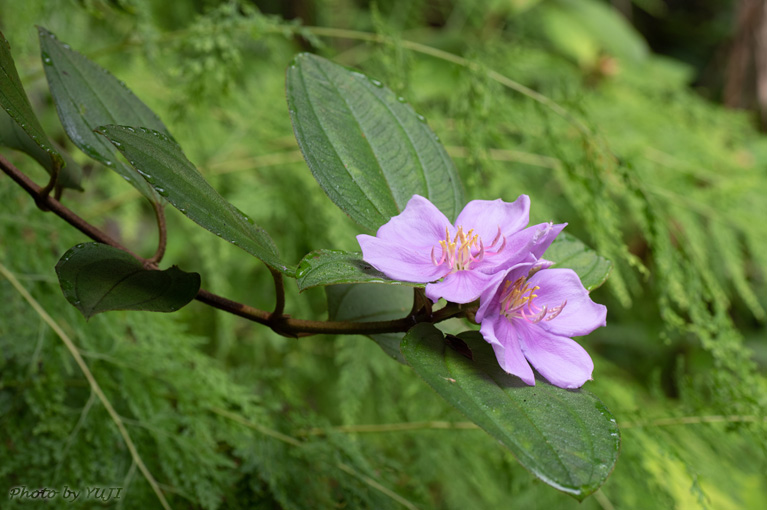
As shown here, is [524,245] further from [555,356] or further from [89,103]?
[89,103]

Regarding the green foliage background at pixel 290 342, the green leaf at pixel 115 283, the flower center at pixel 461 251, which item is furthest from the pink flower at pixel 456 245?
the green foliage background at pixel 290 342

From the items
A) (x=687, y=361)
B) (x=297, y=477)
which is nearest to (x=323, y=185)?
(x=297, y=477)

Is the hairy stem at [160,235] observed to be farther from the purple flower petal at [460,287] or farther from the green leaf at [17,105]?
the purple flower petal at [460,287]

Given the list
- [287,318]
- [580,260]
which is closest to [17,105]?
[287,318]

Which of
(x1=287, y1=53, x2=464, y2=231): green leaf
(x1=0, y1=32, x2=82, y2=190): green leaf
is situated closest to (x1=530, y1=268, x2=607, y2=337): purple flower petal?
(x1=287, y1=53, x2=464, y2=231): green leaf

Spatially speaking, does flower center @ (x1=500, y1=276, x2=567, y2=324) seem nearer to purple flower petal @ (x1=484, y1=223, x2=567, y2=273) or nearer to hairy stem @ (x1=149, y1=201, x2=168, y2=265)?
purple flower petal @ (x1=484, y1=223, x2=567, y2=273)

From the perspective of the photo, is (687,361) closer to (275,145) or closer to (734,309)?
(734,309)

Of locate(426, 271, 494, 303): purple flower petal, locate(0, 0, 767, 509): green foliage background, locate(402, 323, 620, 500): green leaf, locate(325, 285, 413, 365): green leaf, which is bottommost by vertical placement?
locate(0, 0, 767, 509): green foliage background
